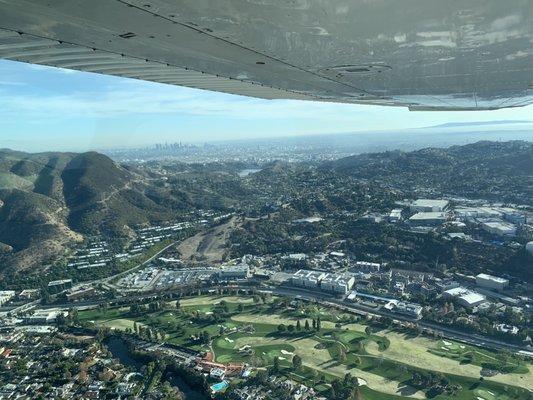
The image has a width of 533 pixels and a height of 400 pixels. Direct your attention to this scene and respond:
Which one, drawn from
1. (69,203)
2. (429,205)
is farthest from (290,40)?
(69,203)

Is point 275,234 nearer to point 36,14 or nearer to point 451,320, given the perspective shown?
point 451,320

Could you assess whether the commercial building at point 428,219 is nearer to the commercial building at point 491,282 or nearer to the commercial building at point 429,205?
the commercial building at point 429,205

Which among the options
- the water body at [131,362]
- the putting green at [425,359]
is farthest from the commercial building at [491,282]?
the water body at [131,362]

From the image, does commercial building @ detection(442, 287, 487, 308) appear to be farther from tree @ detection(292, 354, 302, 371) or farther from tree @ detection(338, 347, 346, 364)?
tree @ detection(292, 354, 302, 371)

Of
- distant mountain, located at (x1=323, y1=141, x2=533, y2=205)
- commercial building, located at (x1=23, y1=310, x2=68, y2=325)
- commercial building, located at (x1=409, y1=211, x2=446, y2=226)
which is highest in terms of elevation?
distant mountain, located at (x1=323, y1=141, x2=533, y2=205)

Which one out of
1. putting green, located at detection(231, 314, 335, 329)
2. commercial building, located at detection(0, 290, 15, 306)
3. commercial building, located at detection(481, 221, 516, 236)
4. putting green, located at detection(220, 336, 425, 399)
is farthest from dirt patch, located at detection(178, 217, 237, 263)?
commercial building, located at detection(481, 221, 516, 236)

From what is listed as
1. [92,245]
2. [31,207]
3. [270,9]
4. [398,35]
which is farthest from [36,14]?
[31,207]
